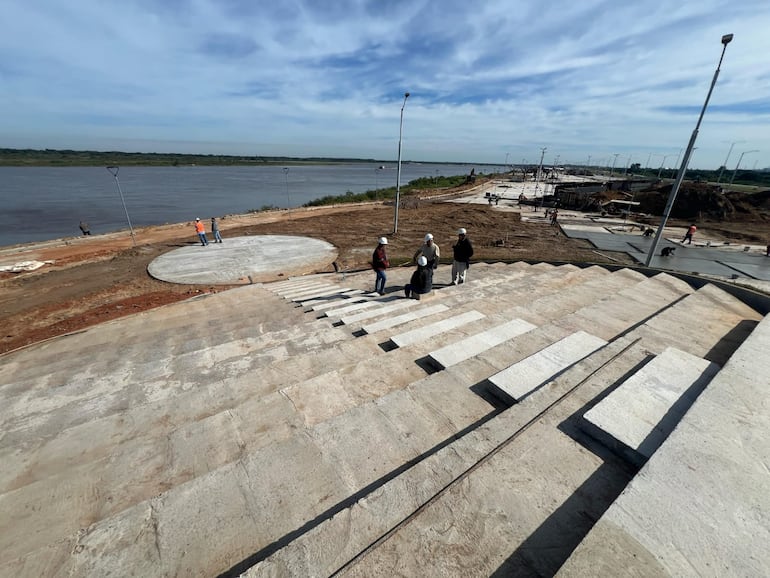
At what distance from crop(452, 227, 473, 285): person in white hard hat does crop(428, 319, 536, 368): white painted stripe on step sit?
3726mm

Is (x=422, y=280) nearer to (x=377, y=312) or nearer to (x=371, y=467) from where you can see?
(x=377, y=312)

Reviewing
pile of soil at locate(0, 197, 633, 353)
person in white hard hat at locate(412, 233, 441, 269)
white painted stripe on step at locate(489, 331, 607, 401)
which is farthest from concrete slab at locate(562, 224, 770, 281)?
white painted stripe on step at locate(489, 331, 607, 401)

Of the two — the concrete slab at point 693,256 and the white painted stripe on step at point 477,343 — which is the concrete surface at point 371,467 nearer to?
the white painted stripe on step at point 477,343

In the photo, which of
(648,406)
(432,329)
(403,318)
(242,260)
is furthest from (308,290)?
(648,406)

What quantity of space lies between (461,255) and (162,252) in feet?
59.8

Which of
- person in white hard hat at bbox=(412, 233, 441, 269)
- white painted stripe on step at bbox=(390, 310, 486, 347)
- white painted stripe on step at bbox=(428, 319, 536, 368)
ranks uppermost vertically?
person in white hard hat at bbox=(412, 233, 441, 269)

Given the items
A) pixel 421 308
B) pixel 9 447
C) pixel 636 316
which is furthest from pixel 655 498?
pixel 9 447

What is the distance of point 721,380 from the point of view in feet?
10.1

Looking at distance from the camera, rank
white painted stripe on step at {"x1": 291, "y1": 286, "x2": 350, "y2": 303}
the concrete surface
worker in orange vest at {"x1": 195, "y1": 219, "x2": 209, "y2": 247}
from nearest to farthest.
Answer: the concrete surface, white painted stripe on step at {"x1": 291, "y1": 286, "x2": 350, "y2": 303}, worker in orange vest at {"x1": 195, "y1": 219, "x2": 209, "y2": 247}

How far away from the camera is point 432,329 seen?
5.43m

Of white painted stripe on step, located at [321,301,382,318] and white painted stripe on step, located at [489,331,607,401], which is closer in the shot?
white painted stripe on step, located at [489,331,607,401]

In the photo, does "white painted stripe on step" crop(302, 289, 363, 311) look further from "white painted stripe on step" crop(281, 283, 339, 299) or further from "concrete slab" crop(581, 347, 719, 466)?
"concrete slab" crop(581, 347, 719, 466)

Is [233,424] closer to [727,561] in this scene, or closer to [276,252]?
[727,561]

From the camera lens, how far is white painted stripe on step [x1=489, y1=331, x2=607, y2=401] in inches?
133
